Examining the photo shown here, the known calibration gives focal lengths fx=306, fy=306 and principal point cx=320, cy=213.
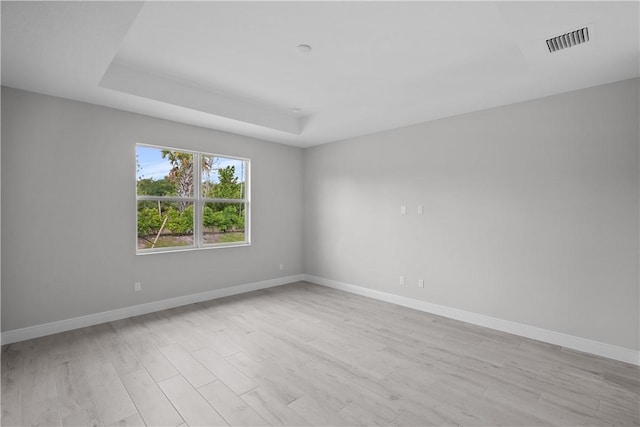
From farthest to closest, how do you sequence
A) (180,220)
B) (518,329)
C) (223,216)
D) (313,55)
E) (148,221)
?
(223,216), (180,220), (148,221), (518,329), (313,55)

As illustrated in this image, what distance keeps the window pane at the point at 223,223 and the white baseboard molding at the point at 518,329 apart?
224 cm

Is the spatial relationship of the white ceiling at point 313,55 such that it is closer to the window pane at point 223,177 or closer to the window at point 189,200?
the window at point 189,200

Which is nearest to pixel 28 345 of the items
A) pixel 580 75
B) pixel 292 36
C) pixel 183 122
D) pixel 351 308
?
pixel 183 122

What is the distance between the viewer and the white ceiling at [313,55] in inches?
82.9

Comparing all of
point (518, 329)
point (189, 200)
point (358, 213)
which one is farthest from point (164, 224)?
point (518, 329)

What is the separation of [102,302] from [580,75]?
5.63 meters

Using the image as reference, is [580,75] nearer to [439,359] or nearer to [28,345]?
[439,359]

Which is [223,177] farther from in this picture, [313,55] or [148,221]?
[313,55]

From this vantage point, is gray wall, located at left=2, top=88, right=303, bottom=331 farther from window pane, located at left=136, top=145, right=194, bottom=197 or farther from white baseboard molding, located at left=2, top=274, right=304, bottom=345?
window pane, located at left=136, top=145, right=194, bottom=197

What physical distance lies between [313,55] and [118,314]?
3792 millimetres

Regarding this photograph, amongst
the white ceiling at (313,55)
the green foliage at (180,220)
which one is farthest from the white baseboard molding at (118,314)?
the white ceiling at (313,55)

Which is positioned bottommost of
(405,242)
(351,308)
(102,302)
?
(351,308)

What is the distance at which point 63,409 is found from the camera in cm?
211

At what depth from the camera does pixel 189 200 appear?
4.52 metres
